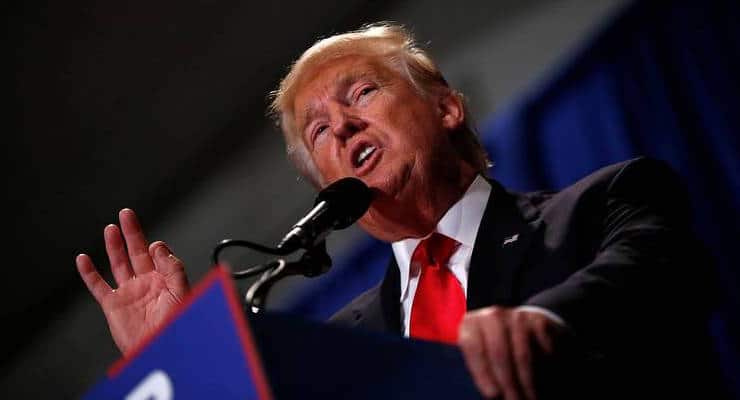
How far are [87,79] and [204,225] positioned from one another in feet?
3.19

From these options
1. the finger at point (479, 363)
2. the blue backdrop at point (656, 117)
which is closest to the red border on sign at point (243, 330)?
the finger at point (479, 363)

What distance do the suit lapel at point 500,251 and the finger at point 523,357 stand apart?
0.42 metres

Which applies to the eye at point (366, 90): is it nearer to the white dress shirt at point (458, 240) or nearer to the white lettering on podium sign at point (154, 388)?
the white dress shirt at point (458, 240)

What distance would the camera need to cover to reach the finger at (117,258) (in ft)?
4.37

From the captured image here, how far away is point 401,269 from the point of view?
1.44 metres

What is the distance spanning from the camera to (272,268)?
1.06 m

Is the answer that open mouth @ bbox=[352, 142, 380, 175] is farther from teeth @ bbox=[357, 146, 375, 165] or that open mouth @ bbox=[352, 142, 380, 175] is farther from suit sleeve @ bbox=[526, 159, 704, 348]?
suit sleeve @ bbox=[526, 159, 704, 348]

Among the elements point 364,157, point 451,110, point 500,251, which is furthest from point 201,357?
point 451,110

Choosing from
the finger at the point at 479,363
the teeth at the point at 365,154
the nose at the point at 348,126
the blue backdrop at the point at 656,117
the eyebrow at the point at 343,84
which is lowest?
the blue backdrop at the point at 656,117

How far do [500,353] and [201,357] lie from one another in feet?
0.79

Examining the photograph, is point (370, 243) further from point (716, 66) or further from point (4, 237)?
point (4, 237)

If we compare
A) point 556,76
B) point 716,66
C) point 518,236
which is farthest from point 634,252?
point 556,76

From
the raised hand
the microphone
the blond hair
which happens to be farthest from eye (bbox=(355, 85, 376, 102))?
the raised hand

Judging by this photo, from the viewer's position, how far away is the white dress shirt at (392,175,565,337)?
133 centimetres
